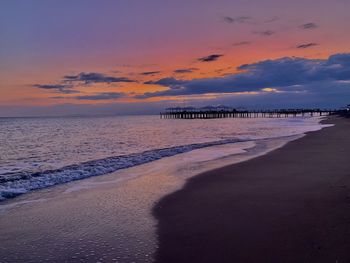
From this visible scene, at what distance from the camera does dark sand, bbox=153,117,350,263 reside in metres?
5.33

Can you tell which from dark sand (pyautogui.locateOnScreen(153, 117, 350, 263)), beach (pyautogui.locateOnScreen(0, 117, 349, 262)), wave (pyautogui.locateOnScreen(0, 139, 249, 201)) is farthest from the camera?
wave (pyautogui.locateOnScreen(0, 139, 249, 201))

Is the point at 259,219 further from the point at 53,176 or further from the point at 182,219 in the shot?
the point at 53,176

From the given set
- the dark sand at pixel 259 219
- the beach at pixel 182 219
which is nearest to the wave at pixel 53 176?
the beach at pixel 182 219

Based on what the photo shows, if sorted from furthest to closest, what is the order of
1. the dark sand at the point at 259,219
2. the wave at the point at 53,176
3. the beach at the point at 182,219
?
the wave at the point at 53,176 < the beach at the point at 182,219 < the dark sand at the point at 259,219

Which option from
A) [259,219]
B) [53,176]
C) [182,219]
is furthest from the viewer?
[53,176]

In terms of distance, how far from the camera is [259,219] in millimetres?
7066

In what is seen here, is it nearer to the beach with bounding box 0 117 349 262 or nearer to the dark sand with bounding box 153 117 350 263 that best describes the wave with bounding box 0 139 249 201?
the beach with bounding box 0 117 349 262

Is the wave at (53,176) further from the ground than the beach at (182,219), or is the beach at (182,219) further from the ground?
the beach at (182,219)

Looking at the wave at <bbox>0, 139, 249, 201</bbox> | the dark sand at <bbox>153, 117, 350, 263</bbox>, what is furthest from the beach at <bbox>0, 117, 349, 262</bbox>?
the wave at <bbox>0, 139, 249, 201</bbox>

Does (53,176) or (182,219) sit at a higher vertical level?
(182,219)

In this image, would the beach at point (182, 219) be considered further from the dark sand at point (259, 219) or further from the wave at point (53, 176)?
the wave at point (53, 176)

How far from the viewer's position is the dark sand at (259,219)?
5.33 m

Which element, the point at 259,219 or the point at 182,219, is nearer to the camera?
the point at 259,219

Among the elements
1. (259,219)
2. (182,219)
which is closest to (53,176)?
(182,219)
